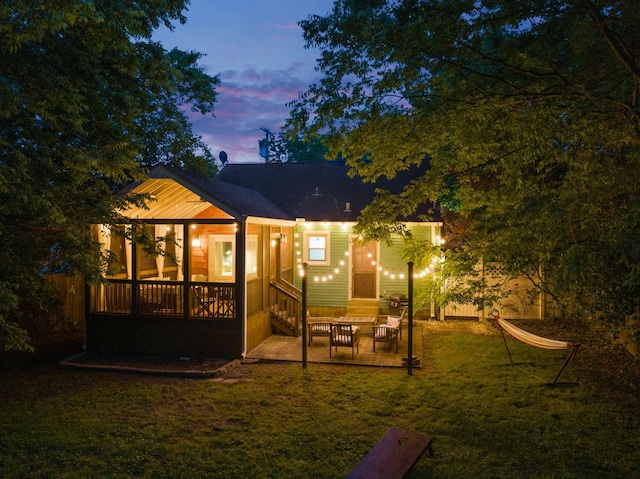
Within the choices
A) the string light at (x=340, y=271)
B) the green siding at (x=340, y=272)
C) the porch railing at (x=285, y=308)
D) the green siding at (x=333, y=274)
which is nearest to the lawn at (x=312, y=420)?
the porch railing at (x=285, y=308)

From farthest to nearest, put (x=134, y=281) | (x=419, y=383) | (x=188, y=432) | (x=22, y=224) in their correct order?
(x=134, y=281), (x=419, y=383), (x=22, y=224), (x=188, y=432)

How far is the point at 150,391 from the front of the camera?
7.75 meters

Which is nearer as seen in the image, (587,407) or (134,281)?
(587,407)

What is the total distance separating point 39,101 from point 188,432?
16.5ft

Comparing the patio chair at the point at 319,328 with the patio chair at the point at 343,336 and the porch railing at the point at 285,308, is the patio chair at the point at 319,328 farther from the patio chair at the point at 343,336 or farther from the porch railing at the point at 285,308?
the porch railing at the point at 285,308

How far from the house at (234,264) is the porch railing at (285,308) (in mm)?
35

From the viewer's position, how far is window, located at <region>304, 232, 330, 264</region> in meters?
14.4

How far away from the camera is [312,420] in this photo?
6.43 metres

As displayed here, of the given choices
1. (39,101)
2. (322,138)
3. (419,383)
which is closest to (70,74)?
(39,101)

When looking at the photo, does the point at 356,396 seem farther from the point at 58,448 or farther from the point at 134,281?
the point at 134,281

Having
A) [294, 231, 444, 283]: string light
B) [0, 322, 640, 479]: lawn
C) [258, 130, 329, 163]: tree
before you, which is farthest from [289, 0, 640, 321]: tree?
[258, 130, 329, 163]: tree

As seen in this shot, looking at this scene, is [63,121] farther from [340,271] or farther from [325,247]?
[340,271]

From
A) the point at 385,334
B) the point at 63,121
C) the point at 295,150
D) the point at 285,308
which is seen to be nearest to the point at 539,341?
the point at 385,334

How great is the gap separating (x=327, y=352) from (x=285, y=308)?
255 centimetres
